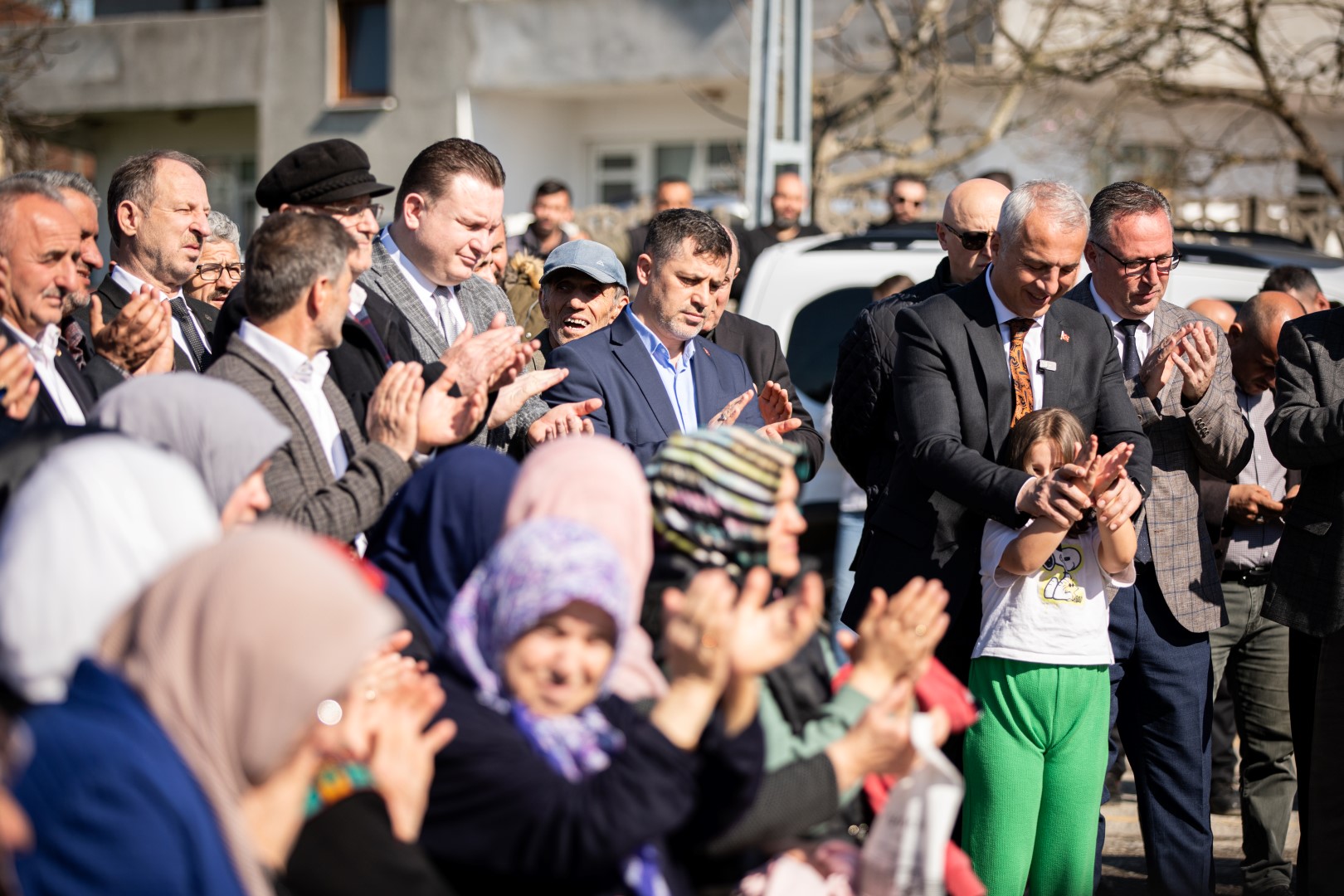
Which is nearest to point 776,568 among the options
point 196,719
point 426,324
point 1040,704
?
point 196,719

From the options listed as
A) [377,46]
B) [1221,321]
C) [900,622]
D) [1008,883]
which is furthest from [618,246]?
[377,46]

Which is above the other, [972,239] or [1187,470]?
[972,239]

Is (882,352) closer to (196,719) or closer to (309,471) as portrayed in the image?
(309,471)

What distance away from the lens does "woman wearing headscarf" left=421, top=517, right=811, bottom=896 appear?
259 cm

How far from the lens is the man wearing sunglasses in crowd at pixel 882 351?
202 inches

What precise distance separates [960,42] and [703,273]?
1537 cm

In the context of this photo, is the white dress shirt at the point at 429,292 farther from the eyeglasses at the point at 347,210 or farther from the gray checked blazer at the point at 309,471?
the gray checked blazer at the point at 309,471

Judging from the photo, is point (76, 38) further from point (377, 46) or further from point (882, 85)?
point (882, 85)

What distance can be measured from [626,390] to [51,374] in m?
1.74

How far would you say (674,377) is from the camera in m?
4.96

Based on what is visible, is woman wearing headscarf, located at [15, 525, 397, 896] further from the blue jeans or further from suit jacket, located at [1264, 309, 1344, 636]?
the blue jeans

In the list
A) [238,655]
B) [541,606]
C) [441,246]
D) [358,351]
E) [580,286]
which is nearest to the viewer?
[238,655]

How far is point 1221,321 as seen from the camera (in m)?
6.67

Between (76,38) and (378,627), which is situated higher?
(76,38)
